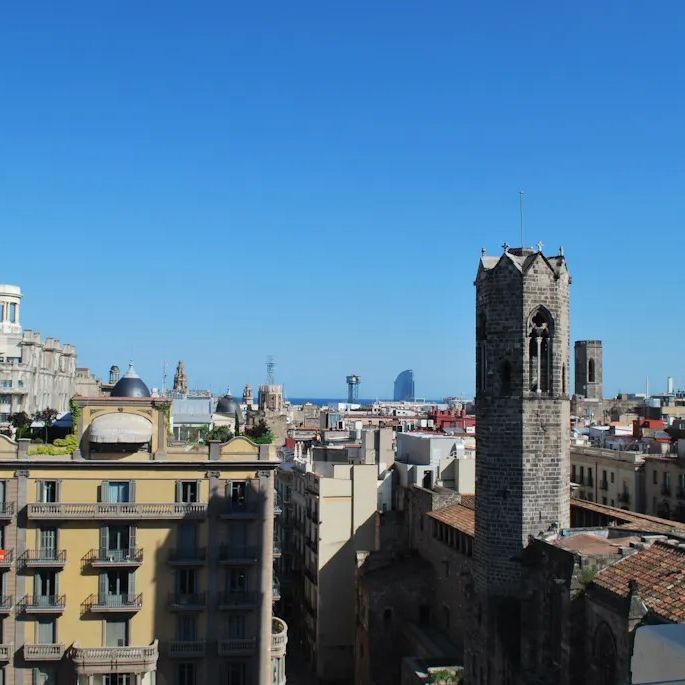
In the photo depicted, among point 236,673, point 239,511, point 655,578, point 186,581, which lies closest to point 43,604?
point 186,581

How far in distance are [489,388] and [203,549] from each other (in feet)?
51.0

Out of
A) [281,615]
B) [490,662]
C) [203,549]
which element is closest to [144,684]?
[203,549]

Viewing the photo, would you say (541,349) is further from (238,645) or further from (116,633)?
(116,633)

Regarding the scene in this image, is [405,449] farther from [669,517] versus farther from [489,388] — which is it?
[489,388]

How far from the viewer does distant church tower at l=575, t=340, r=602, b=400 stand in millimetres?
148375

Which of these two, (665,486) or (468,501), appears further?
(665,486)

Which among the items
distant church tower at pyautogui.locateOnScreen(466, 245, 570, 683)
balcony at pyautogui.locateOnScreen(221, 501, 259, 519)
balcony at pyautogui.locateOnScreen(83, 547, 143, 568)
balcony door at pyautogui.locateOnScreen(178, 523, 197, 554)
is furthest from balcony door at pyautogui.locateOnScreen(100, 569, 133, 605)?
distant church tower at pyautogui.locateOnScreen(466, 245, 570, 683)

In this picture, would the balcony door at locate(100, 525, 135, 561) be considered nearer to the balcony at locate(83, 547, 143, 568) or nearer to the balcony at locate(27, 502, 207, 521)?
the balcony at locate(83, 547, 143, 568)

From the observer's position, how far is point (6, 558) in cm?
4338

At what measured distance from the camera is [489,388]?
42.4 meters

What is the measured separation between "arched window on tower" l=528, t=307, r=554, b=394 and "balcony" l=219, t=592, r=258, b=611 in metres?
16.8

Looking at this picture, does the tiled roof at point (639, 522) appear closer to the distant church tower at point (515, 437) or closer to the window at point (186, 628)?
the distant church tower at point (515, 437)

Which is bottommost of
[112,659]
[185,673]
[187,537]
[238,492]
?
[185,673]

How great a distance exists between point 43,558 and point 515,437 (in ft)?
73.4
